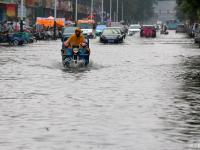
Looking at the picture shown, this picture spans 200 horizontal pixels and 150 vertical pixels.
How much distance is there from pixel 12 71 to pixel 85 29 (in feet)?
175

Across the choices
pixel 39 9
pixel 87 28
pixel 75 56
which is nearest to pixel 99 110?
pixel 75 56

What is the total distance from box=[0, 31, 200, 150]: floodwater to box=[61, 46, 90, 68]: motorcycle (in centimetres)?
328

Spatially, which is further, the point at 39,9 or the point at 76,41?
the point at 39,9

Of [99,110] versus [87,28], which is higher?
[99,110]

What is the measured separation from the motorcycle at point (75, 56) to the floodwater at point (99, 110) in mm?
3281

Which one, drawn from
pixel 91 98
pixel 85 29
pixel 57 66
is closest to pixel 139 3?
pixel 85 29

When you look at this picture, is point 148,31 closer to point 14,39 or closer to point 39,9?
point 39,9

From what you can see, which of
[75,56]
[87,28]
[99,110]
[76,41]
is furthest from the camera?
[87,28]

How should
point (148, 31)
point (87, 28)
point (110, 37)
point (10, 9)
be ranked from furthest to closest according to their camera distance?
point (148, 31), point (10, 9), point (87, 28), point (110, 37)

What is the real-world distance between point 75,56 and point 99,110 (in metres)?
14.1

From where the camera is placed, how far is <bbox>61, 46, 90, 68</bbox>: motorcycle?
90.9 ft

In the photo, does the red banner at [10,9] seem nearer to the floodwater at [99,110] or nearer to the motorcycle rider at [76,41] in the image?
the motorcycle rider at [76,41]

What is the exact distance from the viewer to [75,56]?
27.8 m

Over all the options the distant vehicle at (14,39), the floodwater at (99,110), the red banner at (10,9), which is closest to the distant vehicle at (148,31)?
the red banner at (10,9)
